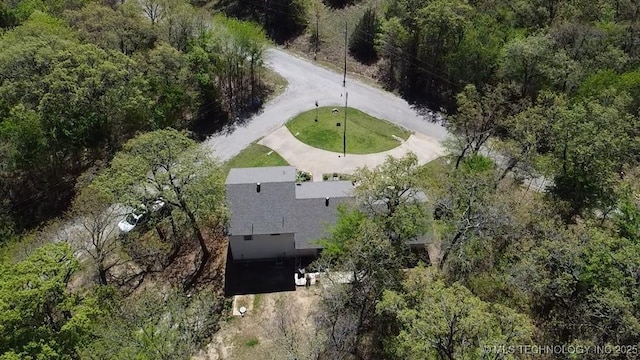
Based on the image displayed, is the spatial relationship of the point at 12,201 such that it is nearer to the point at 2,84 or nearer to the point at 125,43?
the point at 2,84

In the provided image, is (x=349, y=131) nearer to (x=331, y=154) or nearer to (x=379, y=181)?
(x=331, y=154)

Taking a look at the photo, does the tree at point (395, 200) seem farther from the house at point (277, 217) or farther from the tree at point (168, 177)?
the tree at point (168, 177)

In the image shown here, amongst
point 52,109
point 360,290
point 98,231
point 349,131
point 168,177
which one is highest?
point 52,109

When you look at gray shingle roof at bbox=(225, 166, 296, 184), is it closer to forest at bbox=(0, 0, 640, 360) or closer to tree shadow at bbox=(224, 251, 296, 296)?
forest at bbox=(0, 0, 640, 360)

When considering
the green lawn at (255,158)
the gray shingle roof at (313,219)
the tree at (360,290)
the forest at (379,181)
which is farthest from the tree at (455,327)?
the green lawn at (255,158)

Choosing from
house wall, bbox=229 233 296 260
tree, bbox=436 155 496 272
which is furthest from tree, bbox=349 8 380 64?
house wall, bbox=229 233 296 260

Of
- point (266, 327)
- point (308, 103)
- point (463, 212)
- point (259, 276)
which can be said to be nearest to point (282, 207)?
point (259, 276)

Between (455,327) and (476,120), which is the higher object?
(476,120)
